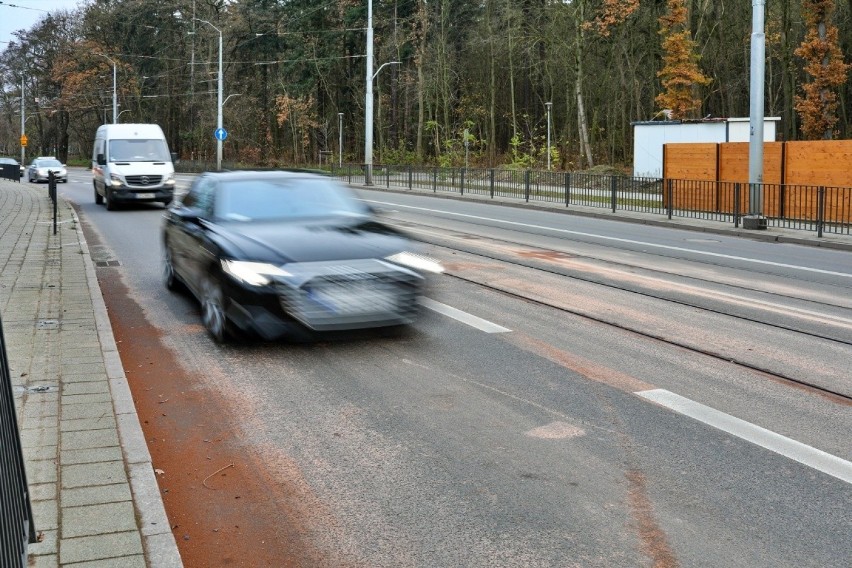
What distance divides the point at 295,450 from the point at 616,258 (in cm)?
1108

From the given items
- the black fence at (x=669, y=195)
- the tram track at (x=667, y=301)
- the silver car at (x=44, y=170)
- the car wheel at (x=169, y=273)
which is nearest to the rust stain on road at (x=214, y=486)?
the car wheel at (x=169, y=273)

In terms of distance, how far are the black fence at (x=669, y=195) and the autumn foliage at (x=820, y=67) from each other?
18.1 meters

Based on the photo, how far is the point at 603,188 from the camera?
2830 centimetres

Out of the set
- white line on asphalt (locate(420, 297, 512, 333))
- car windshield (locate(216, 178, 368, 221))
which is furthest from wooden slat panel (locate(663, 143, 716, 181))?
car windshield (locate(216, 178, 368, 221))

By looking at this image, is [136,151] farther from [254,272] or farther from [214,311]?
[254,272]

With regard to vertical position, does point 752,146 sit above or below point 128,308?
above

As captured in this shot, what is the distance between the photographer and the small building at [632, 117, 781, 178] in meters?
32.5

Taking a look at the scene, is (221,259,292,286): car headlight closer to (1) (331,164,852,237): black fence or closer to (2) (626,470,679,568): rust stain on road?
(2) (626,470,679,568): rust stain on road

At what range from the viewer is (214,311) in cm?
873

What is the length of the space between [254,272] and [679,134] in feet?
92.1

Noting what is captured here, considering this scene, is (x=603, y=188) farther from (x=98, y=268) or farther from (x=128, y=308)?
(x=128, y=308)

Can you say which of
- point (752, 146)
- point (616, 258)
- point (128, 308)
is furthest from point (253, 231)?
point (752, 146)

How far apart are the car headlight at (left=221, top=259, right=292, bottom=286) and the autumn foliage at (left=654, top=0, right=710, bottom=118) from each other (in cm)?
4501

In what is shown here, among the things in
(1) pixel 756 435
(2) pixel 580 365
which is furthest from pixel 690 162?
(1) pixel 756 435
